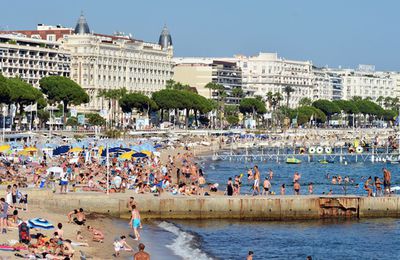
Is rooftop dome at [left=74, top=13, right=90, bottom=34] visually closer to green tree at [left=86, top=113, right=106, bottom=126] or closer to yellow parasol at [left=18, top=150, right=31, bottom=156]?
green tree at [left=86, top=113, right=106, bottom=126]

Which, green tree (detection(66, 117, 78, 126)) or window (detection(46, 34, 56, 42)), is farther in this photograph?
window (detection(46, 34, 56, 42))

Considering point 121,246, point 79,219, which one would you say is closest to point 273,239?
point 79,219

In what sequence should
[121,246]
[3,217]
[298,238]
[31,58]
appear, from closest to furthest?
[121,246]
[3,217]
[298,238]
[31,58]

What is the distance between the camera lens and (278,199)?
48219 millimetres

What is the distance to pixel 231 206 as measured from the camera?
157 feet

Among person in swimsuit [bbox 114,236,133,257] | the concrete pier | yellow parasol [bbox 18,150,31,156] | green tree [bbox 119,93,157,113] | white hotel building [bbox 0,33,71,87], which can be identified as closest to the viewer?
person in swimsuit [bbox 114,236,133,257]

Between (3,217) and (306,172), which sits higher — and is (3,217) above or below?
above

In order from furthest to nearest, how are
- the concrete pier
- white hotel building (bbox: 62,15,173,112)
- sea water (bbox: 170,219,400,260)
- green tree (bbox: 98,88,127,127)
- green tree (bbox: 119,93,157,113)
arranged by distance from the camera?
white hotel building (bbox: 62,15,173,112)
green tree (bbox: 98,88,127,127)
green tree (bbox: 119,93,157,113)
the concrete pier
sea water (bbox: 170,219,400,260)

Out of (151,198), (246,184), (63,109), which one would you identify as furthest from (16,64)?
(151,198)

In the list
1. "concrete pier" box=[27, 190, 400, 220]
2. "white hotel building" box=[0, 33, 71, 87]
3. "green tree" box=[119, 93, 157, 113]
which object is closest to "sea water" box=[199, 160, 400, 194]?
"concrete pier" box=[27, 190, 400, 220]

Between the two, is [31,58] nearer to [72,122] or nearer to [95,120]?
[95,120]

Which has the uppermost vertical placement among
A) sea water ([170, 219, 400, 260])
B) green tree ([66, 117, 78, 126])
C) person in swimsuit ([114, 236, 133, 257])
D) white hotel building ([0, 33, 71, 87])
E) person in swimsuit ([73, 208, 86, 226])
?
white hotel building ([0, 33, 71, 87])

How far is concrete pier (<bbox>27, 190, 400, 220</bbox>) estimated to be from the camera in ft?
155

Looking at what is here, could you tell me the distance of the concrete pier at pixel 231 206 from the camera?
4712 cm
